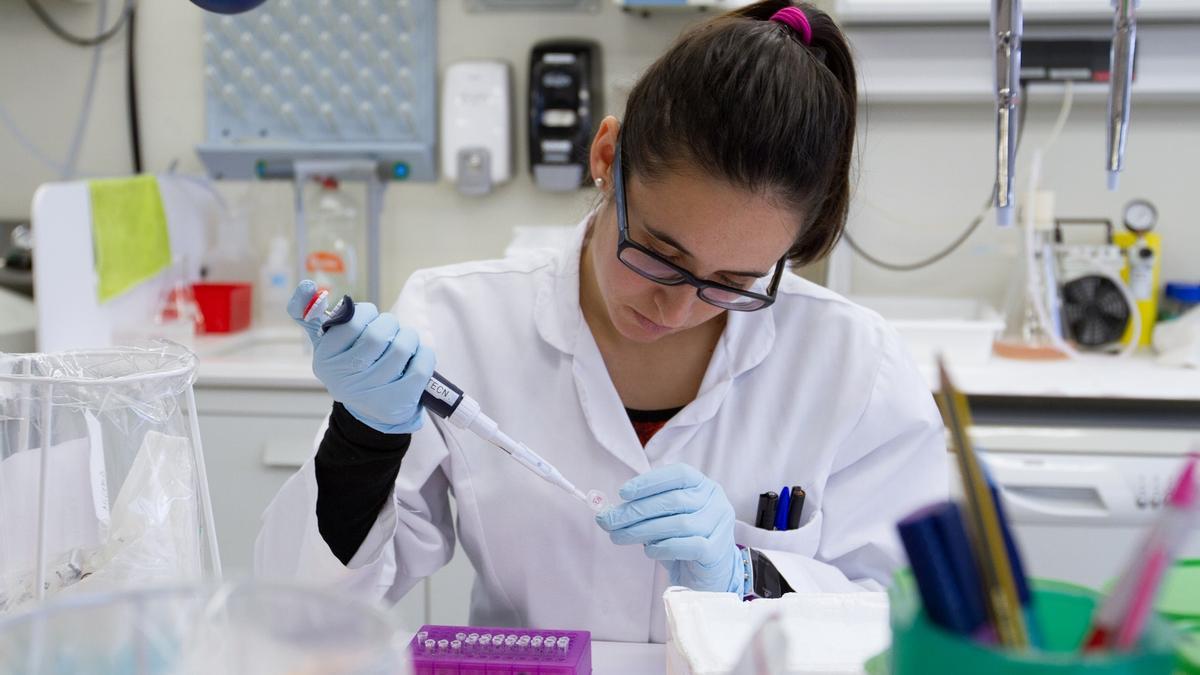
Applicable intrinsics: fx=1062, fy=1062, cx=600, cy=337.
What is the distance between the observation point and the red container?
8.82 feet

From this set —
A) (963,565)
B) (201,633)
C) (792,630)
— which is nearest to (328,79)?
(792,630)

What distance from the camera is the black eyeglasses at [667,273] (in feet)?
3.79

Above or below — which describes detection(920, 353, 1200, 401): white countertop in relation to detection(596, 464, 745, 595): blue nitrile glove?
below

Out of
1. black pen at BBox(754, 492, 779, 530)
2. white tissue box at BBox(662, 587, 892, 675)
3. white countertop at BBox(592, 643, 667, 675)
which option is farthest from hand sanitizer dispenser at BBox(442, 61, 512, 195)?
white tissue box at BBox(662, 587, 892, 675)

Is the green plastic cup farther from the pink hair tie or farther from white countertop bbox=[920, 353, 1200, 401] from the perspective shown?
white countertop bbox=[920, 353, 1200, 401]

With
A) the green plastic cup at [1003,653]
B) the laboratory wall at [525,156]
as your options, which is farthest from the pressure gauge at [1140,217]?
the green plastic cup at [1003,653]

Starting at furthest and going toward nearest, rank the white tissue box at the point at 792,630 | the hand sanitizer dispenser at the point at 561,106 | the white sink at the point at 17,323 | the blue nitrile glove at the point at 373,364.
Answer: the hand sanitizer dispenser at the point at 561,106
the white sink at the point at 17,323
the blue nitrile glove at the point at 373,364
the white tissue box at the point at 792,630

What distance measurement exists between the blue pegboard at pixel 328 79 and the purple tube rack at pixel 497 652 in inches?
76.8

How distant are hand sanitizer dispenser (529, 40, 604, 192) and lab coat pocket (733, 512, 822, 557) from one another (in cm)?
153

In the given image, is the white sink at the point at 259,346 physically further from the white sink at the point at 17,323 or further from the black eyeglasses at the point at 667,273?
the black eyeglasses at the point at 667,273

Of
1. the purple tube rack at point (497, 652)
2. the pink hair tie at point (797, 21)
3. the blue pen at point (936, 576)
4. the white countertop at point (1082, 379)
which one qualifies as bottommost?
the white countertop at point (1082, 379)

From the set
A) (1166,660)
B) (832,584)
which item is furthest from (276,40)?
(1166,660)

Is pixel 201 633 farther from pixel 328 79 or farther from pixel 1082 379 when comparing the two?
Result: pixel 328 79

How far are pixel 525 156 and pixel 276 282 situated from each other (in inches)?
29.0
